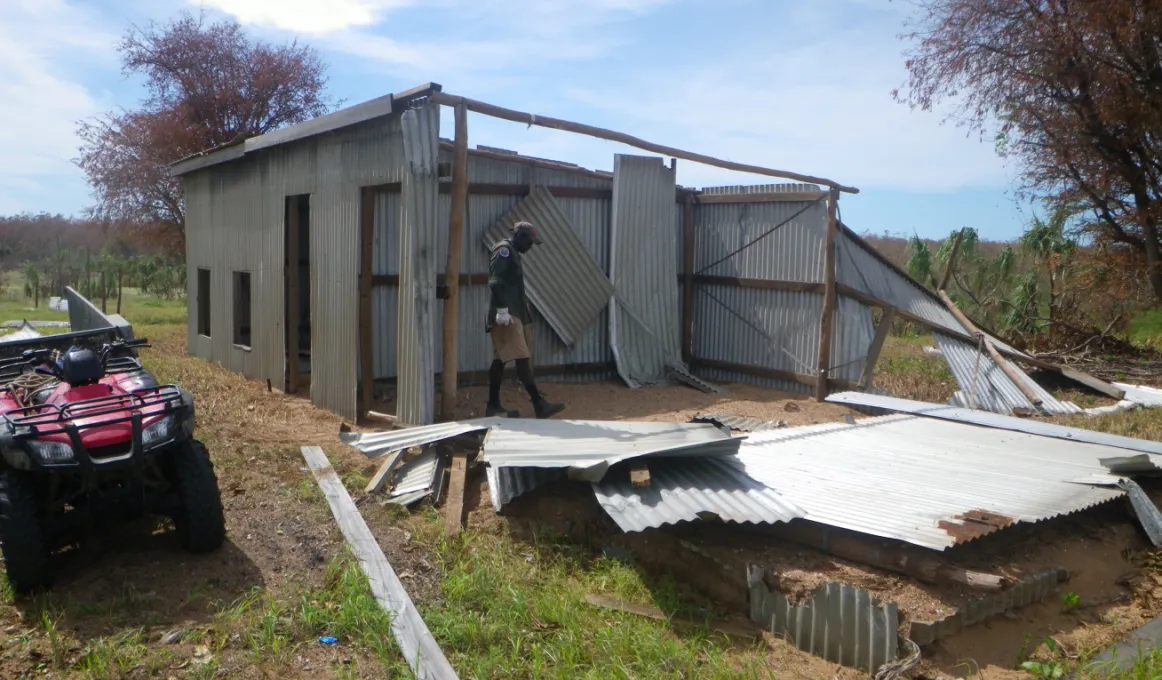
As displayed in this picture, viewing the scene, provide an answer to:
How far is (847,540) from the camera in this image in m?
4.67

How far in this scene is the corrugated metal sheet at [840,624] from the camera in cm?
411

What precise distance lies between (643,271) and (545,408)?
298cm

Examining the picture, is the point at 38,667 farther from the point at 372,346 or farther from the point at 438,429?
the point at 372,346

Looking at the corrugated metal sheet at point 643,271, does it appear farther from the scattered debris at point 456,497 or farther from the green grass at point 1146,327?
the green grass at point 1146,327

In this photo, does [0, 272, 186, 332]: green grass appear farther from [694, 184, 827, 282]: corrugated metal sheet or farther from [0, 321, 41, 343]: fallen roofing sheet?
[694, 184, 827, 282]: corrugated metal sheet

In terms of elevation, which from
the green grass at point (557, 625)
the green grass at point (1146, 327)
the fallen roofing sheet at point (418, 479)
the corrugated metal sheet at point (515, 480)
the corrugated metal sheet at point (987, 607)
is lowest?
the green grass at point (557, 625)

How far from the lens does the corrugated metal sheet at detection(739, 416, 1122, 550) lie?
15.4 feet

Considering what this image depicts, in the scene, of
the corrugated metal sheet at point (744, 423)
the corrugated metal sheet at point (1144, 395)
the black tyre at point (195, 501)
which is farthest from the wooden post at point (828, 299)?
the black tyre at point (195, 501)

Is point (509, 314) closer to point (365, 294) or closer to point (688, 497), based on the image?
point (365, 294)

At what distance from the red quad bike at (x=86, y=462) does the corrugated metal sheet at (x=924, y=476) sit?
136 inches

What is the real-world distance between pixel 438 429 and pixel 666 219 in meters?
5.29

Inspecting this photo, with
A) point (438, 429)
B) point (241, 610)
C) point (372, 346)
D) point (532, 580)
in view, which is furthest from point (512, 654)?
point (372, 346)

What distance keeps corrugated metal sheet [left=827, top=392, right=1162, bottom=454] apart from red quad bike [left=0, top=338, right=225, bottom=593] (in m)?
6.34

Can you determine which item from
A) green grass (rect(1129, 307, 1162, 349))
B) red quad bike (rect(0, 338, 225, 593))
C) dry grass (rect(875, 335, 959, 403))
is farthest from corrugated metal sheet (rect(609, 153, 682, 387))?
green grass (rect(1129, 307, 1162, 349))
